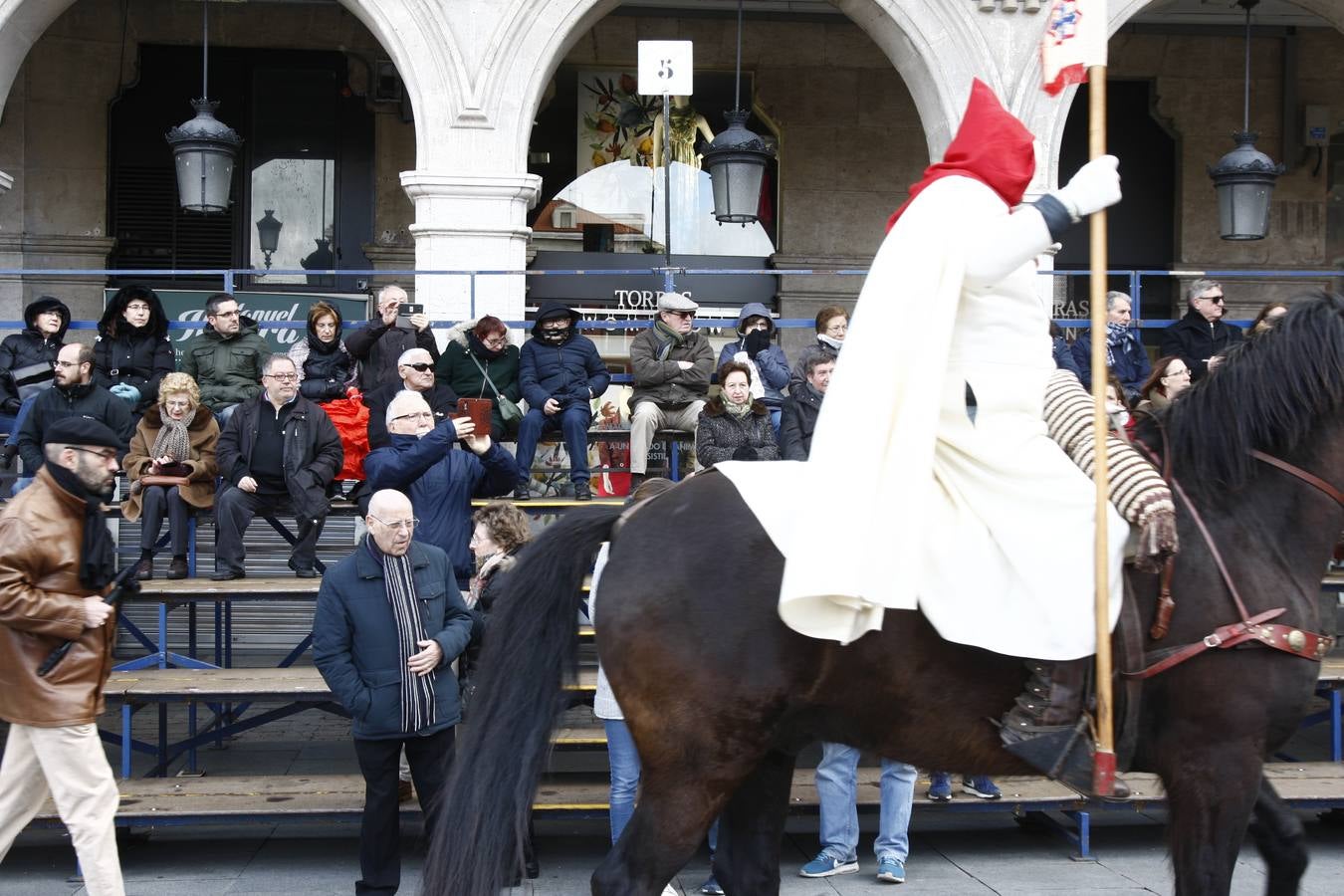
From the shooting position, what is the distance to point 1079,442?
4531 millimetres

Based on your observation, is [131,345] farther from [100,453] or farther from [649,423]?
[100,453]

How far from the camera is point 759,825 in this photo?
4.77 m

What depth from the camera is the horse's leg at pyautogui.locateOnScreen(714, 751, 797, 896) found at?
4.76m

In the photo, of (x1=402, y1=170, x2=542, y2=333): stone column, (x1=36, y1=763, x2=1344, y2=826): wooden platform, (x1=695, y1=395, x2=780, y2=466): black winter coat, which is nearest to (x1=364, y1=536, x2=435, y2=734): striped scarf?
(x1=36, y1=763, x2=1344, y2=826): wooden platform

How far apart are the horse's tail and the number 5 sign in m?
6.52

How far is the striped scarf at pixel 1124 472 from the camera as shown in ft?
13.9

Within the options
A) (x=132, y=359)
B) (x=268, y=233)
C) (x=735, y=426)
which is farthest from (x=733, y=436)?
(x=268, y=233)

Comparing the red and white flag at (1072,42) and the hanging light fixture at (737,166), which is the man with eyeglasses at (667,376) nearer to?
the hanging light fixture at (737,166)

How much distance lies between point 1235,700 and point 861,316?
65.4 inches

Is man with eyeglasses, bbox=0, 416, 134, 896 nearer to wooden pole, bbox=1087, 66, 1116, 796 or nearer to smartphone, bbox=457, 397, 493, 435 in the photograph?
smartphone, bbox=457, 397, 493, 435

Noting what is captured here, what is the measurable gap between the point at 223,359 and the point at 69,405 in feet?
4.04

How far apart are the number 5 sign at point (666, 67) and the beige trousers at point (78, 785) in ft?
21.7

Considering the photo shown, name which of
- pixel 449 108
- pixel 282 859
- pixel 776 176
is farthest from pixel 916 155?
pixel 282 859

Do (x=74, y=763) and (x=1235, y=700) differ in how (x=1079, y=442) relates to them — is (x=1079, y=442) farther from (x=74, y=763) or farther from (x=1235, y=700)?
(x=74, y=763)
